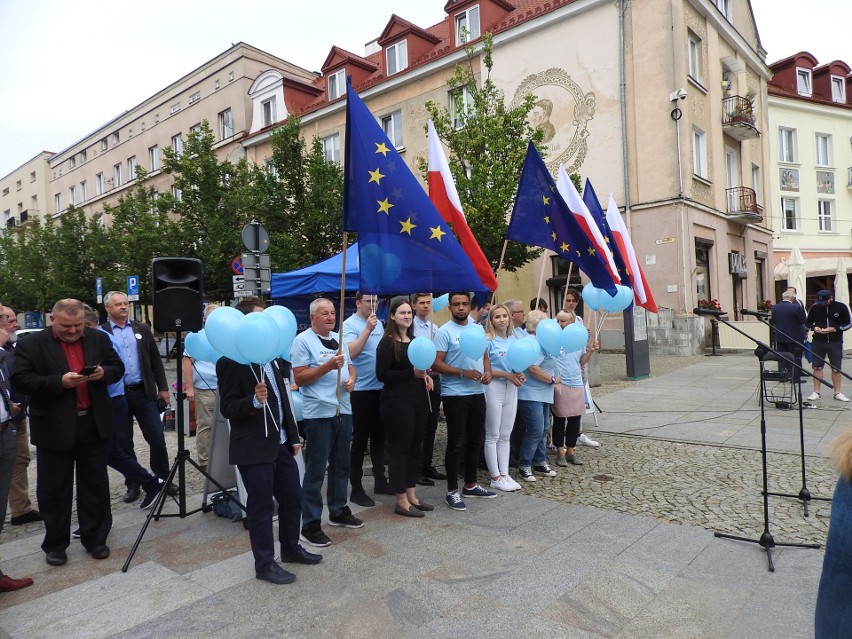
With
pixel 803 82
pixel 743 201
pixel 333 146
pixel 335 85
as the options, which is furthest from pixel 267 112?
pixel 803 82

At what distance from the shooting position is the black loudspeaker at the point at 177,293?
16.0ft

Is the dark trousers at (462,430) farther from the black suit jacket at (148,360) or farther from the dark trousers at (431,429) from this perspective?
the black suit jacket at (148,360)

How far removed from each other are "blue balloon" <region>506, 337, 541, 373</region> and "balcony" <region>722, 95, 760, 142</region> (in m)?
Result: 19.9

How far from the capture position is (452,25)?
22891 mm

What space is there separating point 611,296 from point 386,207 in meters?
3.25

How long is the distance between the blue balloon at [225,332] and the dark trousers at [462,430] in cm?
214

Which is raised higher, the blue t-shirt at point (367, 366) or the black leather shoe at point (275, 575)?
the blue t-shirt at point (367, 366)

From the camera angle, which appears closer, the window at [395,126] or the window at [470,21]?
the window at [470,21]

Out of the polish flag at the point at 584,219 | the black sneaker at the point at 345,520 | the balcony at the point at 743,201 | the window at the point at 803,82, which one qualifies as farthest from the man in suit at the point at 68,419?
the window at the point at 803,82

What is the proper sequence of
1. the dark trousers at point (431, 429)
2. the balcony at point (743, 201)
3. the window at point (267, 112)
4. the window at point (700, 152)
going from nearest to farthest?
the dark trousers at point (431, 429) → the window at point (700, 152) → the balcony at point (743, 201) → the window at point (267, 112)

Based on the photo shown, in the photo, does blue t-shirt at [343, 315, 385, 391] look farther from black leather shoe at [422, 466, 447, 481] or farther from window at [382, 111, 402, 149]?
window at [382, 111, 402, 149]

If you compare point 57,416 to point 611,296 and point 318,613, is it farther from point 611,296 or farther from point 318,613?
point 611,296

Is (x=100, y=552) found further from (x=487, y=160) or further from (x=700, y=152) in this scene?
(x=700, y=152)

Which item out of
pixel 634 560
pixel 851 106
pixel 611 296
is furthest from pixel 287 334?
pixel 851 106
